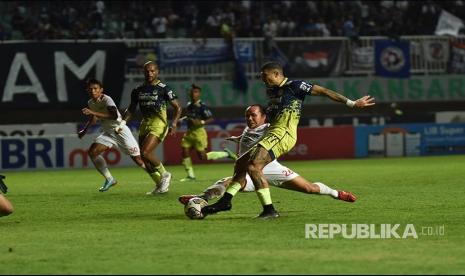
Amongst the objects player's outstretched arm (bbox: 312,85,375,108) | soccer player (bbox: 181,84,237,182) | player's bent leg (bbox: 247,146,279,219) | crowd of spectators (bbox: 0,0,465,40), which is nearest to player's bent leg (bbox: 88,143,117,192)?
soccer player (bbox: 181,84,237,182)

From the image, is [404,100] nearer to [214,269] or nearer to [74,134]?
[74,134]

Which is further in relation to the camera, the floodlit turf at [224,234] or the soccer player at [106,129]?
the soccer player at [106,129]

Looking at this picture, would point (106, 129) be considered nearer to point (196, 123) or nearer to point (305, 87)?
point (196, 123)

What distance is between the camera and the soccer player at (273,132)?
13.6 metres

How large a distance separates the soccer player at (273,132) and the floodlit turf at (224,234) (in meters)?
0.31

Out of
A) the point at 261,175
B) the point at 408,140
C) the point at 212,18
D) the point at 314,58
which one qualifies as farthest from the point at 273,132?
the point at 212,18

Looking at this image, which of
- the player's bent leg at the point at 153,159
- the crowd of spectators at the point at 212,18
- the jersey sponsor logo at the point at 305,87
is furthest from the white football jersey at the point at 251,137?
the crowd of spectators at the point at 212,18

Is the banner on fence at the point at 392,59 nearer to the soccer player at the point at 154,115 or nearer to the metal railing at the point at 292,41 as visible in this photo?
the metal railing at the point at 292,41

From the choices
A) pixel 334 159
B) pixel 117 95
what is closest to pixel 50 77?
pixel 117 95

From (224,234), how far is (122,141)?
27.8 feet

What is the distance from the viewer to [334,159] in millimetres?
34906

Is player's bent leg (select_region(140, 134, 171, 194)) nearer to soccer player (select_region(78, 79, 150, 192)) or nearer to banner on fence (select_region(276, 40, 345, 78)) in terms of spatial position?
soccer player (select_region(78, 79, 150, 192))

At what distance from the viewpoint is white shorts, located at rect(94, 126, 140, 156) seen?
20211 mm

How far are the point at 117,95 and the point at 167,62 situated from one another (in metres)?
2.00
